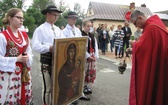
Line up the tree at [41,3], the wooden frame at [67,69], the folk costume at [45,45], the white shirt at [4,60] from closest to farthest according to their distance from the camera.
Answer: the white shirt at [4,60] < the wooden frame at [67,69] < the folk costume at [45,45] < the tree at [41,3]

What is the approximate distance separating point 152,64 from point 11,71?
2018 mm

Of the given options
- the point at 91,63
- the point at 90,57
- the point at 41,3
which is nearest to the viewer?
the point at 90,57

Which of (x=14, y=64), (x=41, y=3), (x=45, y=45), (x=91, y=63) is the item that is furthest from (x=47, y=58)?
(x=41, y=3)

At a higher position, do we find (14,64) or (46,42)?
(46,42)

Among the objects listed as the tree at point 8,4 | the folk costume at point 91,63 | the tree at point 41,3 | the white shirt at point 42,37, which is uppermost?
the tree at point 41,3

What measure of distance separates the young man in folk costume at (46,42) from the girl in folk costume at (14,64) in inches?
14.6

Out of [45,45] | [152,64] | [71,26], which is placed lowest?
[152,64]

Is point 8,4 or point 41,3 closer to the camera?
point 8,4

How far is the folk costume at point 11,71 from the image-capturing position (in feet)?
9.41

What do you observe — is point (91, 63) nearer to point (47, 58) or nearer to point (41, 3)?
point (47, 58)

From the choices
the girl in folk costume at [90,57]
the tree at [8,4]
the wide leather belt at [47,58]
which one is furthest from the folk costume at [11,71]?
the tree at [8,4]

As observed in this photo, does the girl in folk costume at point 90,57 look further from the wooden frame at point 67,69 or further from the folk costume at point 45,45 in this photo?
the folk costume at point 45,45

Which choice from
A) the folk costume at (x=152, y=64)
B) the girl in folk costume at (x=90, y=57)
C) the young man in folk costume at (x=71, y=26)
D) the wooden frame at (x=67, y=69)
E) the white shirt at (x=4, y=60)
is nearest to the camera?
the white shirt at (x=4, y=60)

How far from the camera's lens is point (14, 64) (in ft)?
9.54
